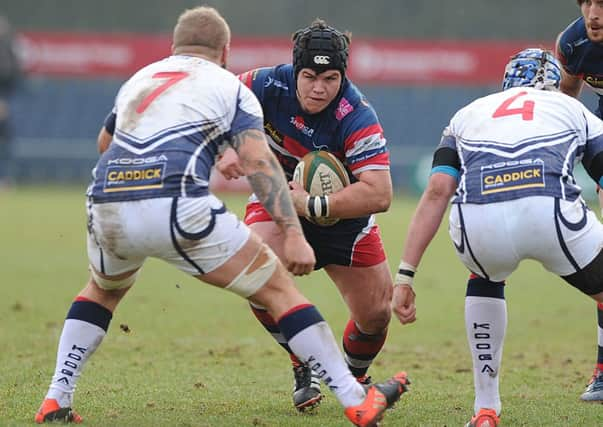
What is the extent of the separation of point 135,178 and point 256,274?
740mm

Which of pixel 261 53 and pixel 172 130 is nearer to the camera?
pixel 172 130

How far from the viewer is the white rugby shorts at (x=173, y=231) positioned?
17.0 feet

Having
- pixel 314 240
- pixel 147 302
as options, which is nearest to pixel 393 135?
pixel 147 302

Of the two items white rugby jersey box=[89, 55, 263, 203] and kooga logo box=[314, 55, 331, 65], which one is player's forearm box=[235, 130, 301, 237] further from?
kooga logo box=[314, 55, 331, 65]

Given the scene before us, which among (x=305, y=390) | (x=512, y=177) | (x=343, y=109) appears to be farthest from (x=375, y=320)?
(x=512, y=177)

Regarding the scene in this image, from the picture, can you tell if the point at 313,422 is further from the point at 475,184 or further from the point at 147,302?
the point at 147,302

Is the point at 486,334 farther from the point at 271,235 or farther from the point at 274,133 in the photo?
the point at 274,133

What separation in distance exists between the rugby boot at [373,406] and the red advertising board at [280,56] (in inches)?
1088

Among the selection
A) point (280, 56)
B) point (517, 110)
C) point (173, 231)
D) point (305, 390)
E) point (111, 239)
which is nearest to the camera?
point (173, 231)

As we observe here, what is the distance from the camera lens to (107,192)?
5289mm

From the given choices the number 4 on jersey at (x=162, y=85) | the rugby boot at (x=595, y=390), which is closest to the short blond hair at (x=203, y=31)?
the number 4 on jersey at (x=162, y=85)

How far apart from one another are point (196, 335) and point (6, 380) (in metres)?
2.77

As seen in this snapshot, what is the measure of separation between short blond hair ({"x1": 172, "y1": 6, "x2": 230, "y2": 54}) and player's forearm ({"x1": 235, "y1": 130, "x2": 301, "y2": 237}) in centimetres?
53

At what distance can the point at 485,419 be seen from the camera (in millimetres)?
5766
